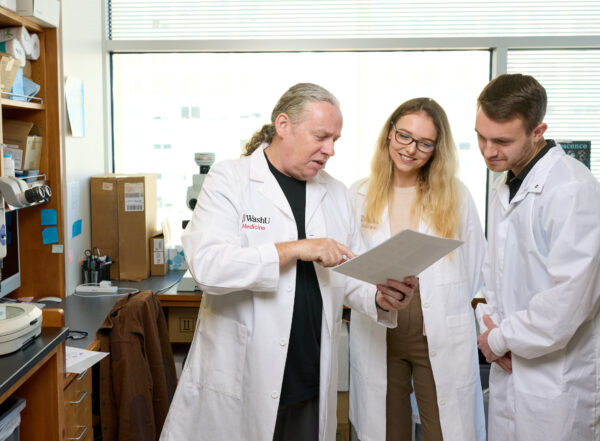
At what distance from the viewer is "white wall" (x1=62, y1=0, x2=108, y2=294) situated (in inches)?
113

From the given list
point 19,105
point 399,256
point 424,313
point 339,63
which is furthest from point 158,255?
point 399,256

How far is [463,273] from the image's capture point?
208 centimetres

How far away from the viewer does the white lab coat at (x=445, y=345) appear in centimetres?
200

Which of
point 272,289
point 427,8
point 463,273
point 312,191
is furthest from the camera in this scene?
point 427,8

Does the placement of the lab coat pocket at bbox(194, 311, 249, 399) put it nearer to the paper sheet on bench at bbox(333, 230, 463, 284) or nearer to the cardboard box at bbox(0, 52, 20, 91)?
the paper sheet on bench at bbox(333, 230, 463, 284)

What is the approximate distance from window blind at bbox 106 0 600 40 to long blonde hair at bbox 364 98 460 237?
60.1 inches

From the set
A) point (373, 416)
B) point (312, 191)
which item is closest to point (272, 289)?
point (312, 191)

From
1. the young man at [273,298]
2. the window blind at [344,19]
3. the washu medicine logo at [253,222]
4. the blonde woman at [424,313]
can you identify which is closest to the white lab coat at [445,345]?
the blonde woman at [424,313]

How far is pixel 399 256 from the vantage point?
58.1 inches

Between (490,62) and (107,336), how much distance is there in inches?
104

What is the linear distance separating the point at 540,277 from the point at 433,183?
559 mm

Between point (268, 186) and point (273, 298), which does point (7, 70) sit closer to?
point (268, 186)

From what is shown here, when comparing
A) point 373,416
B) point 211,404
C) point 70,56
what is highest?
point 70,56

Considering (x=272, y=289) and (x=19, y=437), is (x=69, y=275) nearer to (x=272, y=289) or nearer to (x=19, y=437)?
(x=19, y=437)
